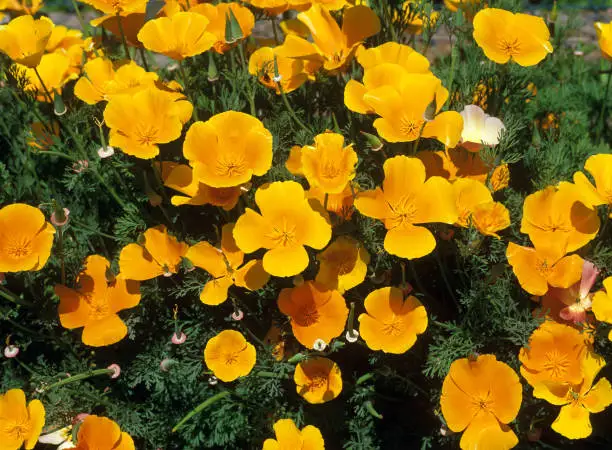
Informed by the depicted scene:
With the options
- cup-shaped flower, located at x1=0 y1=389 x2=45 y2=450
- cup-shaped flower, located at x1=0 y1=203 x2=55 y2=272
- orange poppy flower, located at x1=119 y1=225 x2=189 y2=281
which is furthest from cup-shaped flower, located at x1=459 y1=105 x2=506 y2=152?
cup-shaped flower, located at x1=0 y1=389 x2=45 y2=450

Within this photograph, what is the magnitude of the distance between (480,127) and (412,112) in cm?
23

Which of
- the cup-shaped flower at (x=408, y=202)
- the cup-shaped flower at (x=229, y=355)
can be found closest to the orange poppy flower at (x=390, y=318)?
the cup-shaped flower at (x=408, y=202)

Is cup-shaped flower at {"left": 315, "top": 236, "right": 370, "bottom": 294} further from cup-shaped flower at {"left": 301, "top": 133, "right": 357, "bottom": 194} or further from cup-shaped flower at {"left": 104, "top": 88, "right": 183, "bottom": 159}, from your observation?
cup-shaped flower at {"left": 104, "top": 88, "right": 183, "bottom": 159}

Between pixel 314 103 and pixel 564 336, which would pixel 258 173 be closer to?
pixel 314 103

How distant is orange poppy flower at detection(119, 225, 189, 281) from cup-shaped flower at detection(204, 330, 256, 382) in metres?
0.22

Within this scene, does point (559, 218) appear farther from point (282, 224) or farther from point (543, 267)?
point (282, 224)

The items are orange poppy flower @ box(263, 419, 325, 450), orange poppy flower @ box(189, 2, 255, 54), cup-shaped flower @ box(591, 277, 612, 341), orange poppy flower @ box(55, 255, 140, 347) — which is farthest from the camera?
orange poppy flower @ box(189, 2, 255, 54)

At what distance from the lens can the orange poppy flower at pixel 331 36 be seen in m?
1.87

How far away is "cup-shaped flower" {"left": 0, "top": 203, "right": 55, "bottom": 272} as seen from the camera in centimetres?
167

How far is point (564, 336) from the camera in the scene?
5.31ft

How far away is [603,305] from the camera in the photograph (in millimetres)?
1535

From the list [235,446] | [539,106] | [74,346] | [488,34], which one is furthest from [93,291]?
[539,106]

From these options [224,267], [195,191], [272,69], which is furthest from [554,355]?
[272,69]

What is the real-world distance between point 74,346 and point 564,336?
1.30 m
